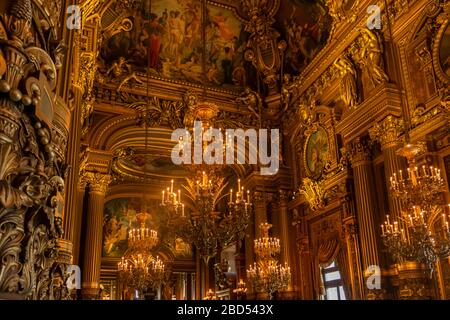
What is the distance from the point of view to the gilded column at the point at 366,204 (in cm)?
846

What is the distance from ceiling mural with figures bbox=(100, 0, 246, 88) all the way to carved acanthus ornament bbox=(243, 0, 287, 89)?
0.38m

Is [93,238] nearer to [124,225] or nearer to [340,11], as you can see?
[124,225]

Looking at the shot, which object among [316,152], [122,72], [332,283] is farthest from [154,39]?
[332,283]

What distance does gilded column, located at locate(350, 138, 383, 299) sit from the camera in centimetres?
846

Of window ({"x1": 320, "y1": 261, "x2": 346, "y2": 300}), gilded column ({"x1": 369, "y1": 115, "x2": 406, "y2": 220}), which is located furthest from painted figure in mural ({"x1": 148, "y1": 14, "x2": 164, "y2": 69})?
window ({"x1": 320, "y1": 261, "x2": 346, "y2": 300})

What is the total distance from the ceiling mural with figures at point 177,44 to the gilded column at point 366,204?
4.81m

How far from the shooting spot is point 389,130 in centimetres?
829

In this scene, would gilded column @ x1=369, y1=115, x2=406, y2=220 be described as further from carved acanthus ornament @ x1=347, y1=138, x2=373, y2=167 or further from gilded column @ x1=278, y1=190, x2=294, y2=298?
gilded column @ x1=278, y1=190, x2=294, y2=298

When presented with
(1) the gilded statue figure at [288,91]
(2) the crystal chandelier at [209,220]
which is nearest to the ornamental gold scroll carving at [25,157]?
(2) the crystal chandelier at [209,220]

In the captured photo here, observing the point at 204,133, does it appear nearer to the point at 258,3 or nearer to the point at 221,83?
the point at 221,83

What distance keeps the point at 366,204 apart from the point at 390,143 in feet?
4.59

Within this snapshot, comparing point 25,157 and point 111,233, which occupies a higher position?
point 111,233

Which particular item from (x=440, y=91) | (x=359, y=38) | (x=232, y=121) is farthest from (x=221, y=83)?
(x=440, y=91)

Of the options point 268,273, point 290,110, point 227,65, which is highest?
point 227,65
